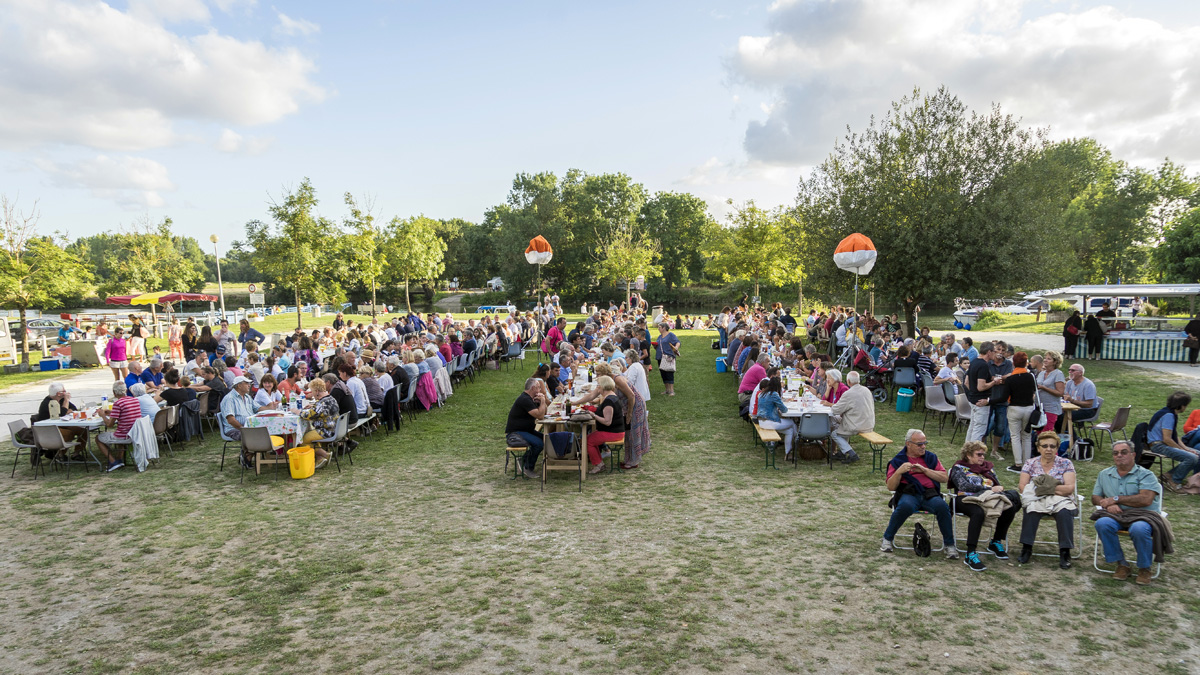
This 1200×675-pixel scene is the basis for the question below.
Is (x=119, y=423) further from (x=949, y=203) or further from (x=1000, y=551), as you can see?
(x=949, y=203)

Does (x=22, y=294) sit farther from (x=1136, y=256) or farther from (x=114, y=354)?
(x=1136, y=256)

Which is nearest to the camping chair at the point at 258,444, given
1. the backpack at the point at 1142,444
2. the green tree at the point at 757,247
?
the backpack at the point at 1142,444

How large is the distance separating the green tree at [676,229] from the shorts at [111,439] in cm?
4561

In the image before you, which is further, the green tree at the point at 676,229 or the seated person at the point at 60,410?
the green tree at the point at 676,229

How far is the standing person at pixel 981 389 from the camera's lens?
26.9 feet

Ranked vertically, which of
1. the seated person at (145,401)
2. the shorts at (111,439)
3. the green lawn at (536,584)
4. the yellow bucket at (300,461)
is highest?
the seated person at (145,401)

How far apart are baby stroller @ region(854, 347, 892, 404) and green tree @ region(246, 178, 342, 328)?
17.6 meters

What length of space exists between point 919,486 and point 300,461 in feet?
24.1

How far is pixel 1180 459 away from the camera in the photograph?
6.86 metres

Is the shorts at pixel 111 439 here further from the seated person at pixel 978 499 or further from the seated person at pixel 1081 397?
the seated person at pixel 1081 397

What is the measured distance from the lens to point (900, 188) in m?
18.0

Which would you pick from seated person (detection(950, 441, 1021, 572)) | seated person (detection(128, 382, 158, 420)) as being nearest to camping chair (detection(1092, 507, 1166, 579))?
seated person (detection(950, 441, 1021, 572))

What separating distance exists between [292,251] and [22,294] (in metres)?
7.11

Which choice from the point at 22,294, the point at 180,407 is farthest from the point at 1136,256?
the point at 22,294
